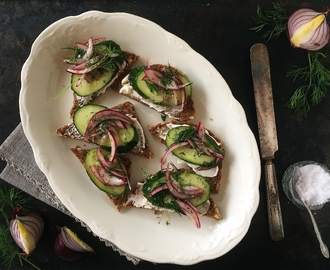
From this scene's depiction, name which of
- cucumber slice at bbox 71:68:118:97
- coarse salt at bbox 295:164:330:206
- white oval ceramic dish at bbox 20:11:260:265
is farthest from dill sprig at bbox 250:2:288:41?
cucumber slice at bbox 71:68:118:97

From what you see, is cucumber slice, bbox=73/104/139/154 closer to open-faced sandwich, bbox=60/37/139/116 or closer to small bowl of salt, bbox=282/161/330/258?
open-faced sandwich, bbox=60/37/139/116

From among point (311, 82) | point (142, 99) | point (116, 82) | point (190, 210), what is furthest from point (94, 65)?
point (311, 82)

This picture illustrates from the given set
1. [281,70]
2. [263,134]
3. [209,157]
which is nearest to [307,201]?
[263,134]

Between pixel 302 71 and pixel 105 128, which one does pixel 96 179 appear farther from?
pixel 302 71

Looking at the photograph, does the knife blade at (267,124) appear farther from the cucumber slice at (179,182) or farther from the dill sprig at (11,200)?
the dill sprig at (11,200)

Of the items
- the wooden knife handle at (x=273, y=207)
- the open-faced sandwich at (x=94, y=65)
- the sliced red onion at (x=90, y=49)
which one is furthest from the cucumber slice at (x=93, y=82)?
the wooden knife handle at (x=273, y=207)

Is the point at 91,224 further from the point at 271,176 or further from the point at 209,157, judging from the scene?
the point at 271,176
